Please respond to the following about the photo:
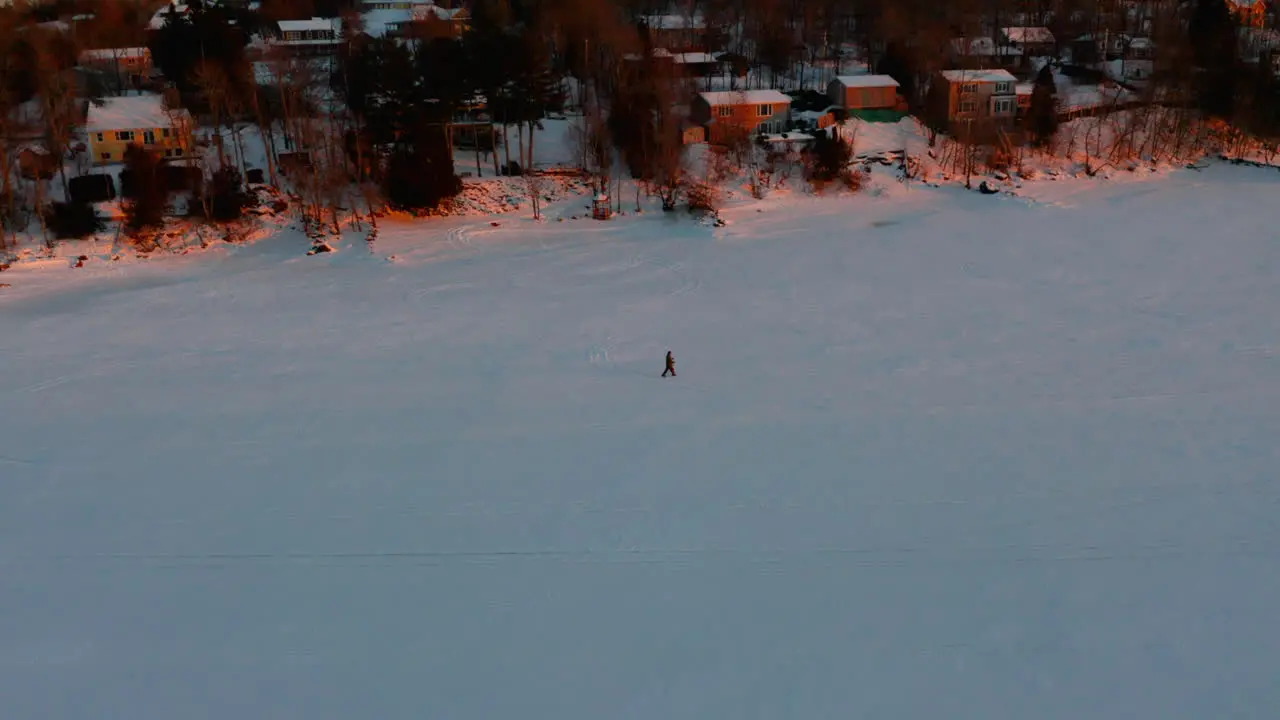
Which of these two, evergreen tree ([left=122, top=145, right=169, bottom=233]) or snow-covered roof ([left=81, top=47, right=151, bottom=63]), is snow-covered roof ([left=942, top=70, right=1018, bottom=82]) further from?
snow-covered roof ([left=81, top=47, right=151, bottom=63])

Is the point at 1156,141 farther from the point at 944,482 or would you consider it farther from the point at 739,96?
the point at 944,482

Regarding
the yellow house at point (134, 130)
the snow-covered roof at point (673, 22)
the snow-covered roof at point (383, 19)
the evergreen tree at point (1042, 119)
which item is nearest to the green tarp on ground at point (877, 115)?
the evergreen tree at point (1042, 119)

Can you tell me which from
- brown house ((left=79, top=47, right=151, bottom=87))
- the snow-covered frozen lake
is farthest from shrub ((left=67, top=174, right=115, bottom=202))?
brown house ((left=79, top=47, right=151, bottom=87))

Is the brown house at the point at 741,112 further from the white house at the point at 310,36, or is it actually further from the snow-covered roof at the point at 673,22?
the white house at the point at 310,36

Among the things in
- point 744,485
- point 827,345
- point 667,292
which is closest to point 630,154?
point 667,292

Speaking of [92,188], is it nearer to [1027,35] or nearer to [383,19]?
[383,19]

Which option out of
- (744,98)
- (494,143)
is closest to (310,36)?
(494,143)
